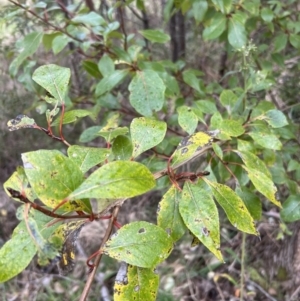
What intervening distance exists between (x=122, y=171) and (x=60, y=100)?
278 mm

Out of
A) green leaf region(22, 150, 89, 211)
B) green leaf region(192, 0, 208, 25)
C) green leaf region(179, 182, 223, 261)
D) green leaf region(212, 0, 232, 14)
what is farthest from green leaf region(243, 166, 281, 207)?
green leaf region(192, 0, 208, 25)

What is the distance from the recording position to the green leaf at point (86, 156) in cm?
68

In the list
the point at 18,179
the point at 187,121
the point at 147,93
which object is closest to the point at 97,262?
the point at 18,179

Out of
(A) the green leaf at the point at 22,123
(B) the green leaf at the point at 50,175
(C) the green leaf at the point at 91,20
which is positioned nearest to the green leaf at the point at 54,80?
(A) the green leaf at the point at 22,123

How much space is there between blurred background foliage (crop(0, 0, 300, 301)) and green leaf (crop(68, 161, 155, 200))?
1.79 feet

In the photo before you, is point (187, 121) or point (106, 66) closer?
point (187, 121)

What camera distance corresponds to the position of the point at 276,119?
1.04 metres

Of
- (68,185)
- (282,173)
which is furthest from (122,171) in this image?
(282,173)

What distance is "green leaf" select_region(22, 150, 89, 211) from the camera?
1.75ft

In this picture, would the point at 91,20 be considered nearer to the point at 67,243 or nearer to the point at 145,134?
the point at 145,134

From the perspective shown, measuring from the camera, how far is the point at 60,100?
0.76 meters

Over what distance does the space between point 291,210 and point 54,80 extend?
0.75 meters

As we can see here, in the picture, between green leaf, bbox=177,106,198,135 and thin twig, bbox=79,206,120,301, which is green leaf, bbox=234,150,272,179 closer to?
green leaf, bbox=177,106,198,135

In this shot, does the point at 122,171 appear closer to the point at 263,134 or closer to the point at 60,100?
the point at 60,100
